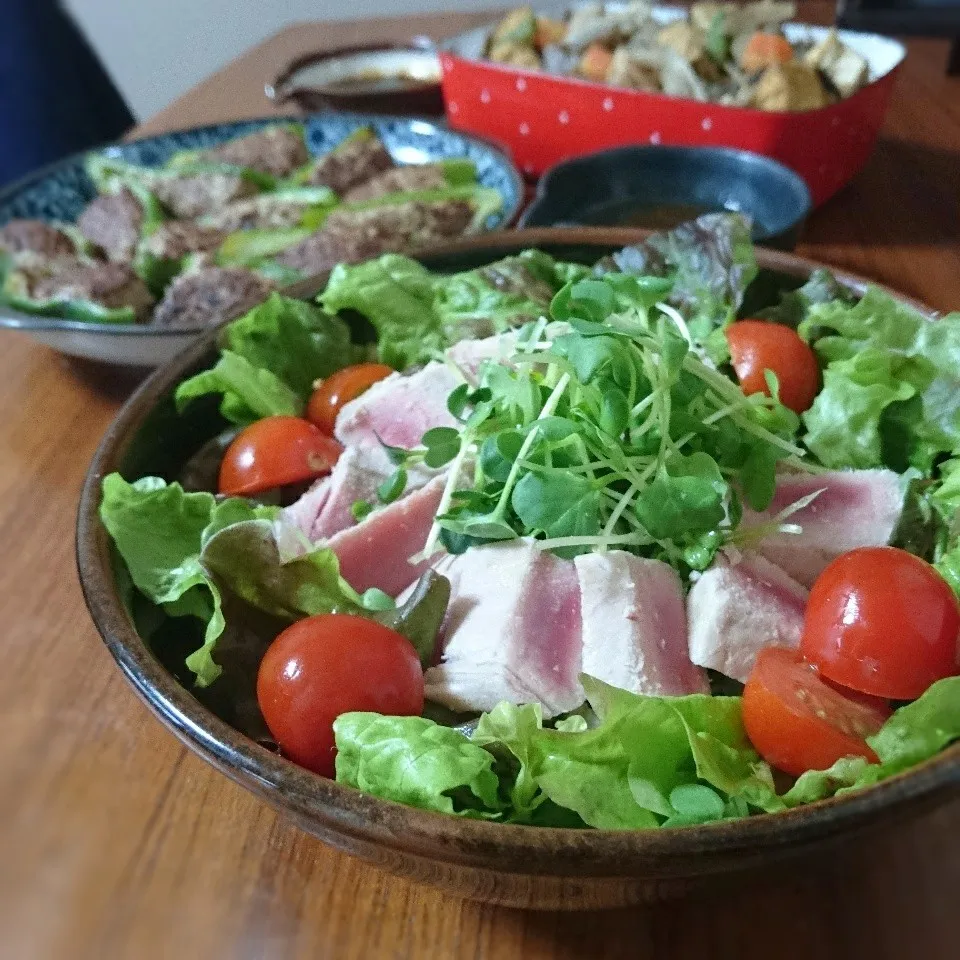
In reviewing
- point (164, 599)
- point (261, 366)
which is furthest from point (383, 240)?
point (164, 599)

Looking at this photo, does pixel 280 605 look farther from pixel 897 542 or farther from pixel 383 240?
pixel 383 240

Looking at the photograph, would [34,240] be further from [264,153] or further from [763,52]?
[763,52]

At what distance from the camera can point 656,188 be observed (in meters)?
1.49

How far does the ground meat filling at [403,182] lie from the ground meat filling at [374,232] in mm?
80

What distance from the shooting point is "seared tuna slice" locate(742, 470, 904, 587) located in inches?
31.9

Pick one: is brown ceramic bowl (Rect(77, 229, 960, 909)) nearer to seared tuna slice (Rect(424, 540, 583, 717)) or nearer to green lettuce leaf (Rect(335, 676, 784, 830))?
green lettuce leaf (Rect(335, 676, 784, 830))

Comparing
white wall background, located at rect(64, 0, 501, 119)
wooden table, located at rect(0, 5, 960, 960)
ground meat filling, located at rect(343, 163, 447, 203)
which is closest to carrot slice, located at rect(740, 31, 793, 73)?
ground meat filling, located at rect(343, 163, 447, 203)

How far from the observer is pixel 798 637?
0.75m

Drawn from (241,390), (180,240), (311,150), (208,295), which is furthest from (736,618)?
(311,150)

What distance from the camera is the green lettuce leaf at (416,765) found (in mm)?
588

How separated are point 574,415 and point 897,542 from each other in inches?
11.7

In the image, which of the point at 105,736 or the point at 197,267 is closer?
the point at 105,736

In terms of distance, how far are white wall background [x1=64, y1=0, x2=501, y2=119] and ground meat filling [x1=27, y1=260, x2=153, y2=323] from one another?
2392 millimetres

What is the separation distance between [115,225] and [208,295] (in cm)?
43
